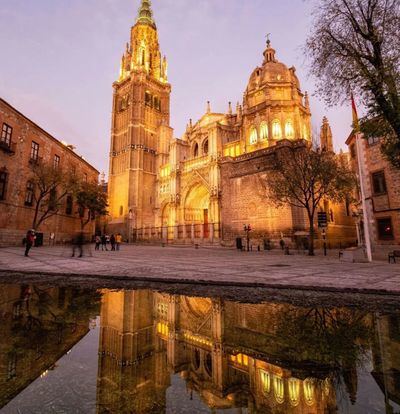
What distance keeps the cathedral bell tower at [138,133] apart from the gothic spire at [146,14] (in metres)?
0.36

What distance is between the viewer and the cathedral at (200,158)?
25844mm

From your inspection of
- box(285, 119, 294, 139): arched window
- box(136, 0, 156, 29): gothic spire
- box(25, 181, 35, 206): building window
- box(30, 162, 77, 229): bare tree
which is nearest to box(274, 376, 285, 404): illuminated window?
box(30, 162, 77, 229): bare tree

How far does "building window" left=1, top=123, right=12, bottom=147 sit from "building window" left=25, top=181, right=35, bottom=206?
377 cm

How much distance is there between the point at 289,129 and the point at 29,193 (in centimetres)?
2882

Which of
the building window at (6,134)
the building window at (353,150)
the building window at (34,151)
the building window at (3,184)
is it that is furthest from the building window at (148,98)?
the building window at (353,150)

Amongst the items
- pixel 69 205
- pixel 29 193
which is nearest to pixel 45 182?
pixel 29 193

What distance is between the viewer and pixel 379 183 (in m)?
16.5

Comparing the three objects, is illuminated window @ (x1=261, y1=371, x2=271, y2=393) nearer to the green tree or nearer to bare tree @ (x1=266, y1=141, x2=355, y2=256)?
bare tree @ (x1=266, y1=141, x2=355, y2=256)

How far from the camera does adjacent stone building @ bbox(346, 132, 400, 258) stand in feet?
50.3

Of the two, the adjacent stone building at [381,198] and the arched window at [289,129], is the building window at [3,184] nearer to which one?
the adjacent stone building at [381,198]

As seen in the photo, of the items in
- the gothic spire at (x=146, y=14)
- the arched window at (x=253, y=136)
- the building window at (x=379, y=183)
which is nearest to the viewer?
the building window at (x=379, y=183)

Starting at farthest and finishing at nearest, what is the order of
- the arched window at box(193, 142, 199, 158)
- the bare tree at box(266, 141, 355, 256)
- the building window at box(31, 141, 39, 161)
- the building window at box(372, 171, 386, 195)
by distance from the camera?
the arched window at box(193, 142, 199, 158) → the building window at box(31, 141, 39, 161) → the bare tree at box(266, 141, 355, 256) → the building window at box(372, 171, 386, 195)

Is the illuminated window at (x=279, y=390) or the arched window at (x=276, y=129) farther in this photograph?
the arched window at (x=276, y=129)

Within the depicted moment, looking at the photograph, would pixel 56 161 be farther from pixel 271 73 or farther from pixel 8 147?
pixel 271 73
